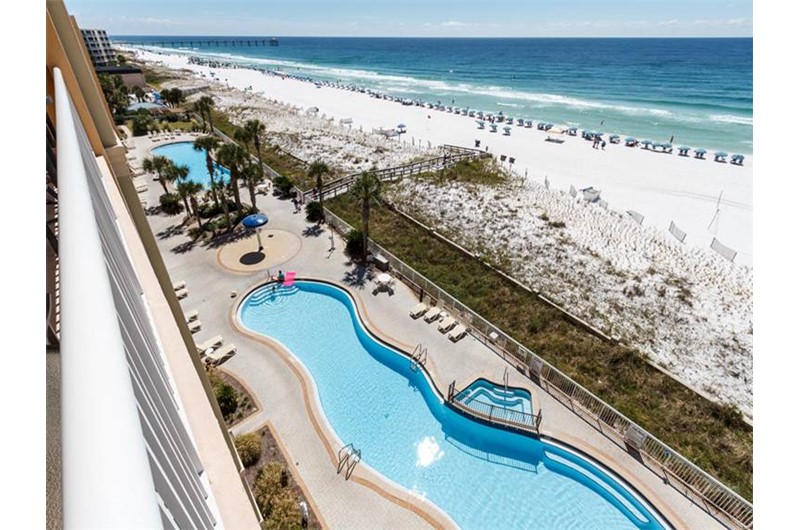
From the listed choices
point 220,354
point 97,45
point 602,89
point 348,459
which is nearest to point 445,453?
point 348,459

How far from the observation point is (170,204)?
30609 mm

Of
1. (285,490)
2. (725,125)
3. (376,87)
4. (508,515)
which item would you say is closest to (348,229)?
(285,490)

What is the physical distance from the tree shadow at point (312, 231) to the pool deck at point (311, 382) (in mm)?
75

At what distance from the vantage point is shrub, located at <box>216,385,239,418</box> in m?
15.4

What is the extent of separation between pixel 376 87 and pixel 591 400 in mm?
107360

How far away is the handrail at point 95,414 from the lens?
1351mm

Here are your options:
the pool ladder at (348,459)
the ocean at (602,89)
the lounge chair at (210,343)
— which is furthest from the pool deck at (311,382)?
the ocean at (602,89)

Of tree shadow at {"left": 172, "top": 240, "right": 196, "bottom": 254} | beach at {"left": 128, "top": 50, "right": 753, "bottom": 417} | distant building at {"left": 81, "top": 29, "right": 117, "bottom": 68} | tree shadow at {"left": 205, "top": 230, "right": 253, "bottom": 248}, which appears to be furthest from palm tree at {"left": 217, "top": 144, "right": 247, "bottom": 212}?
distant building at {"left": 81, "top": 29, "right": 117, "bottom": 68}

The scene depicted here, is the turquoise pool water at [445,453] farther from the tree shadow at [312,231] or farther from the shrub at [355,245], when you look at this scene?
the tree shadow at [312,231]

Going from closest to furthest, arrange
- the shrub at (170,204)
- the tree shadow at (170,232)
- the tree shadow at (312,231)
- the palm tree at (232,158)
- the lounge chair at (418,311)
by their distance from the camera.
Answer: the lounge chair at (418,311), the palm tree at (232,158), the tree shadow at (170,232), the tree shadow at (312,231), the shrub at (170,204)

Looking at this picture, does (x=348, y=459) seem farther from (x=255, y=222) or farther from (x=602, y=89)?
(x=602, y=89)

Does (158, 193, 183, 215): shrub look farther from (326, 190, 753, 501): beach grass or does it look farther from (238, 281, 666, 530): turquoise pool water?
(326, 190, 753, 501): beach grass
